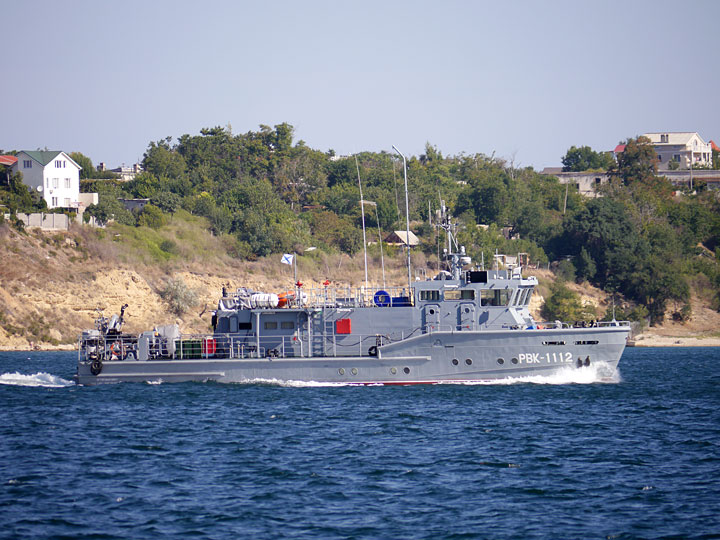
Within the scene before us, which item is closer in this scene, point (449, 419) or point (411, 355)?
point (449, 419)

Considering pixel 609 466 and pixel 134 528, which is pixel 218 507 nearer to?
pixel 134 528

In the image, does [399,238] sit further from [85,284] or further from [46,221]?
[46,221]

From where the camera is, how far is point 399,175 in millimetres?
104000

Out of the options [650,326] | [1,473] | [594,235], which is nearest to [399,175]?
[594,235]

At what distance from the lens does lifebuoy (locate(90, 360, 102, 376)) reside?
37.1 meters

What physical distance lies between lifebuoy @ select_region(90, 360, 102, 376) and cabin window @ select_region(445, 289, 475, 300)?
14884 mm

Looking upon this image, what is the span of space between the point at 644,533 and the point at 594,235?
2701 inches

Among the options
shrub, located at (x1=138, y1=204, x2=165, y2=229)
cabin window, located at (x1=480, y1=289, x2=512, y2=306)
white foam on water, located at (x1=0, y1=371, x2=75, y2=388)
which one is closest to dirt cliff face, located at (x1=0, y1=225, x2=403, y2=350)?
shrub, located at (x1=138, y1=204, x2=165, y2=229)

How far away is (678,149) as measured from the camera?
5108 inches

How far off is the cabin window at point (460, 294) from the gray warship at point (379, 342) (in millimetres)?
41

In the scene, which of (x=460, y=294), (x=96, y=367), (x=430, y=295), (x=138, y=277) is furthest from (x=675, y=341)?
(x=96, y=367)

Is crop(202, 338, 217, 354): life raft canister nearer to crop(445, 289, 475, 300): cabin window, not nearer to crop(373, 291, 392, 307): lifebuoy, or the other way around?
crop(373, 291, 392, 307): lifebuoy

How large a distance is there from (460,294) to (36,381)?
19409mm

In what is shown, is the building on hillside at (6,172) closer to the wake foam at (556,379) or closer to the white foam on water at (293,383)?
the white foam on water at (293,383)
